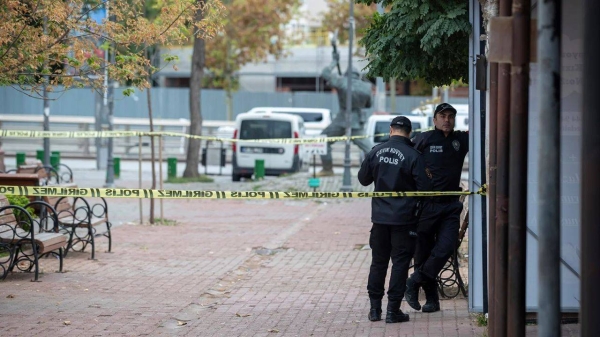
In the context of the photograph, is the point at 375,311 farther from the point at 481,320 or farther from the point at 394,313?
the point at 481,320

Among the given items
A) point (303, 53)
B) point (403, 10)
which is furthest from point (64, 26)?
point (303, 53)

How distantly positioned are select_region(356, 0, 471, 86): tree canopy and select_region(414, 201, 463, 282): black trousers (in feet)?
4.68

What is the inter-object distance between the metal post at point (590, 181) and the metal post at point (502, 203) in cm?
131

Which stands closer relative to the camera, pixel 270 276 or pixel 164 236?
pixel 270 276

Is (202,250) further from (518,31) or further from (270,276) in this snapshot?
(518,31)

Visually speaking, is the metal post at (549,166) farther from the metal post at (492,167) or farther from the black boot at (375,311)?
the black boot at (375,311)

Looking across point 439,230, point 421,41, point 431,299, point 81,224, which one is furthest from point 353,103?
point 439,230

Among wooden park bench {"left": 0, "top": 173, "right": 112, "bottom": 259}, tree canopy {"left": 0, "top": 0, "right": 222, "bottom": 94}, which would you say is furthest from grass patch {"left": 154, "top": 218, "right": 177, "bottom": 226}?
tree canopy {"left": 0, "top": 0, "right": 222, "bottom": 94}

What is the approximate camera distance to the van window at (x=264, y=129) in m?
25.9

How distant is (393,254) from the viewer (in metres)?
7.83

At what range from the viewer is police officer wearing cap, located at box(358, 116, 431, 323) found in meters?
7.72

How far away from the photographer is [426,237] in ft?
27.1

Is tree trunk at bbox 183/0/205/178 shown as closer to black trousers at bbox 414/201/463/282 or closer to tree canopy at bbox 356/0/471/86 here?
tree canopy at bbox 356/0/471/86

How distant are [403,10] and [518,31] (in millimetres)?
3741
